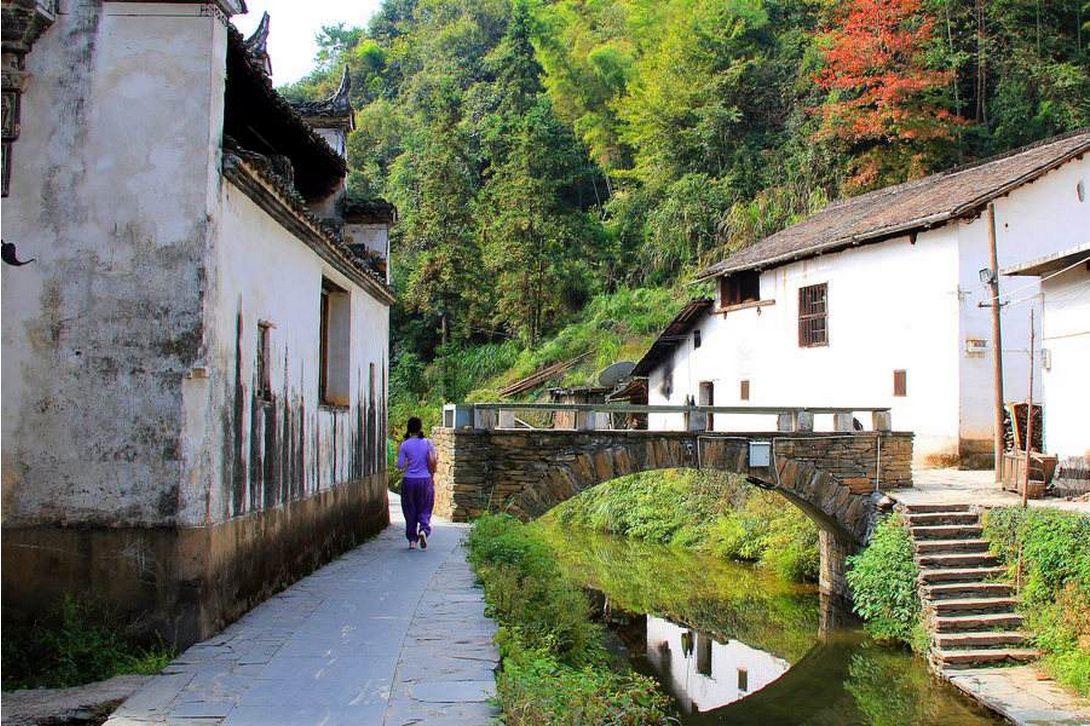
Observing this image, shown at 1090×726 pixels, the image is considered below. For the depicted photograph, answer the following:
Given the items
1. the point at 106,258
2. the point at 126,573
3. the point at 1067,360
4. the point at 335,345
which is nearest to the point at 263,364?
the point at 106,258

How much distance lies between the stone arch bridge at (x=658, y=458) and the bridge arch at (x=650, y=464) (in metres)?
0.02

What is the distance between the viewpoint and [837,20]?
104ft

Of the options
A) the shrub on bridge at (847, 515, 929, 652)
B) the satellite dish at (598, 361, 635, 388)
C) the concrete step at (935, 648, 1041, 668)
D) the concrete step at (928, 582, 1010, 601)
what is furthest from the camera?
the satellite dish at (598, 361, 635, 388)

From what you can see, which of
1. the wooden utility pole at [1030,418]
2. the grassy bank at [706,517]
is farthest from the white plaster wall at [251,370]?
the grassy bank at [706,517]

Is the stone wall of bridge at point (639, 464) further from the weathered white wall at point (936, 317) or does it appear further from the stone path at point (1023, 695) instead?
the stone path at point (1023, 695)

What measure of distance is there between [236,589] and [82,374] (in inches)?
82.8

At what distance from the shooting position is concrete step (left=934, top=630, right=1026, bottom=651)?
12.3 meters

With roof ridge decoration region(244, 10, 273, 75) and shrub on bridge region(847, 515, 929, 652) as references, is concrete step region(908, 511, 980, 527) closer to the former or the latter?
shrub on bridge region(847, 515, 929, 652)

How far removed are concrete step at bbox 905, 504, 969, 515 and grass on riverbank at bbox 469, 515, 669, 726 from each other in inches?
242

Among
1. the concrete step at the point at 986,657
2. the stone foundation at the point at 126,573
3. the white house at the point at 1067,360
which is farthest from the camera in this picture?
the white house at the point at 1067,360

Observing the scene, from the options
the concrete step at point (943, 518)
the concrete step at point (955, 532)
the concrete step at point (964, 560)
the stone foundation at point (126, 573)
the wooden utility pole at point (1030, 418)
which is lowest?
the concrete step at point (964, 560)

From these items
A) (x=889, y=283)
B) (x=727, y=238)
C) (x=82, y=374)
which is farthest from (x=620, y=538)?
(x=82, y=374)

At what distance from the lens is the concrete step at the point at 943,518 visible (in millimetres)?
13961

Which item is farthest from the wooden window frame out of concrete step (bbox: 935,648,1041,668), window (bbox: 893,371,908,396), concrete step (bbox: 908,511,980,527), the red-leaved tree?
the red-leaved tree
